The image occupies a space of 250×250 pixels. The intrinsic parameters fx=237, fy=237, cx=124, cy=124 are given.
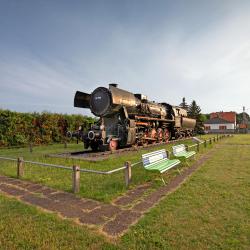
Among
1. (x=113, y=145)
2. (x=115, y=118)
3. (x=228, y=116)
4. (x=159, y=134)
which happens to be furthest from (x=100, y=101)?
(x=228, y=116)

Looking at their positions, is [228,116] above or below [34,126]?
above

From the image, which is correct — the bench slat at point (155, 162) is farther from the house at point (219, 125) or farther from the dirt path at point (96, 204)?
the house at point (219, 125)

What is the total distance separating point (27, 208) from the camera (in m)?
5.27

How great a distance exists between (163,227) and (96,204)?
6.21 feet

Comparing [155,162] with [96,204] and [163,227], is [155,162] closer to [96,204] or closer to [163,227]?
[96,204]

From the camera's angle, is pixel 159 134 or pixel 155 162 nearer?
pixel 155 162

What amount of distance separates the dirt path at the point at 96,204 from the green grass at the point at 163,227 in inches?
9.7

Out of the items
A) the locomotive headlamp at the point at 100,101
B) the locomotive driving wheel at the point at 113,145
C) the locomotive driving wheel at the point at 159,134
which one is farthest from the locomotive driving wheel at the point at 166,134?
the locomotive headlamp at the point at 100,101

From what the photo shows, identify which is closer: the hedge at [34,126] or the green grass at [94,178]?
the green grass at [94,178]

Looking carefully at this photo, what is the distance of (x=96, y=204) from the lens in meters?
5.63

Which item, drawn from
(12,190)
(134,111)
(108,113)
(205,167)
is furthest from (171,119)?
(12,190)

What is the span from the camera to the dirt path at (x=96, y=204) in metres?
4.62

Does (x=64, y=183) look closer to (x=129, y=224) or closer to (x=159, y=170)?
(x=159, y=170)

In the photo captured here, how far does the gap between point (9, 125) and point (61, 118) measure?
5.67 meters
